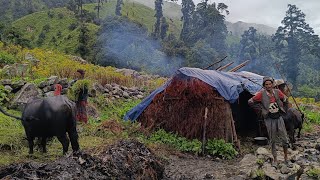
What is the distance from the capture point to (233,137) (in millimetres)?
11109

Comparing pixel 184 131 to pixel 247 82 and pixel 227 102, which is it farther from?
pixel 247 82

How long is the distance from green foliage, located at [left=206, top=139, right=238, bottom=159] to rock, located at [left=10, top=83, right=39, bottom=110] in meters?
6.31

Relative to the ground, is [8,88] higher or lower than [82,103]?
lower

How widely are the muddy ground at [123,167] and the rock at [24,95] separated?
5.80 m

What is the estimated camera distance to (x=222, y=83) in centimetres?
1134

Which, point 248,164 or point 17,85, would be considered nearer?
point 248,164

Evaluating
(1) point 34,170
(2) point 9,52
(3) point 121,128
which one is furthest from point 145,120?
(2) point 9,52

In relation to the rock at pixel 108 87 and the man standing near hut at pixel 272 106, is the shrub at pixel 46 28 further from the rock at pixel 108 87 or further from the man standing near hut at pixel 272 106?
the man standing near hut at pixel 272 106

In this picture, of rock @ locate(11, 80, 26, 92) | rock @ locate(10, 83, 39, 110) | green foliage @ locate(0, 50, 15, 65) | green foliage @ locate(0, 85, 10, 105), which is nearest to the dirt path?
rock @ locate(10, 83, 39, 110)

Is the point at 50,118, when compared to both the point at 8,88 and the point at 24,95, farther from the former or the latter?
the point at 8,88

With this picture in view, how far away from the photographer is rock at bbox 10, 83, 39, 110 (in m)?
12.4

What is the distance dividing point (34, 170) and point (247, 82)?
9.26 metres

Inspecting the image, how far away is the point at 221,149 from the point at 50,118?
17.3 ft

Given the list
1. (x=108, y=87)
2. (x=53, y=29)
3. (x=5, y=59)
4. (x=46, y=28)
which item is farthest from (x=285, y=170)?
(x=53, y=29)
